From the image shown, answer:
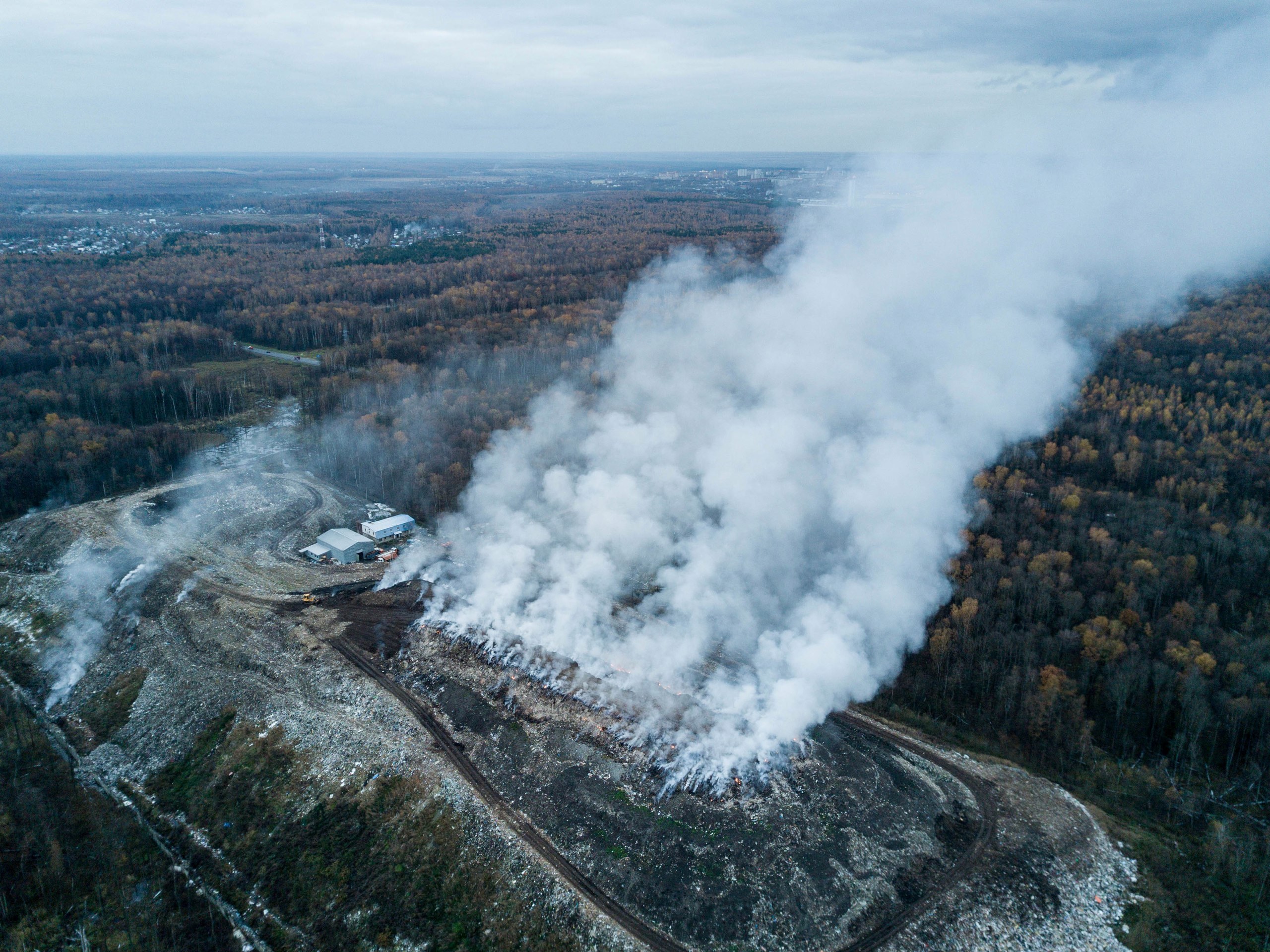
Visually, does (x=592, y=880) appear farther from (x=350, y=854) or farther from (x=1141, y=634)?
(x=1141, y=634)

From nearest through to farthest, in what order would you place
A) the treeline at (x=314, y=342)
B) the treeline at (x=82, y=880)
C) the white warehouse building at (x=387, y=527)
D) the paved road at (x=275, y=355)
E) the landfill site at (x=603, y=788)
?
the landfill site at (x=603, y=788) → the treeline at (x=82, y=880) → the white warehouse building at (x=387, y=527) → the treeline at (x=314, y=342) → the paved road at (x=275, y=355)

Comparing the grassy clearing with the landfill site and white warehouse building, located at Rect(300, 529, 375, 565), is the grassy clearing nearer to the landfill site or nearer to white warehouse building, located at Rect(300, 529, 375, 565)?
the landfill site

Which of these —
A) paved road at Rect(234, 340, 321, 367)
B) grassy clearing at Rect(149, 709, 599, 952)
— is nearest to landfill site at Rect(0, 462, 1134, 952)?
grassy clearing at Rect(149, 709, 599, 952)

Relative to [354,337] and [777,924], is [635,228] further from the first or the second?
[777,924]

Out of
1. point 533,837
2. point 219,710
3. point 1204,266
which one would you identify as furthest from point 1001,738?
point 1204,266

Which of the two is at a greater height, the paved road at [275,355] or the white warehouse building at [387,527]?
the paved road at [275,355]

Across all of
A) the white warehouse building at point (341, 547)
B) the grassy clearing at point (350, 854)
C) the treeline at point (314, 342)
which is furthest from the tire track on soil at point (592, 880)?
the treeline at point (314, 342)

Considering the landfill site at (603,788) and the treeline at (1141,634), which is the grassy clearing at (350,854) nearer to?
the landfill site at (603,788)
